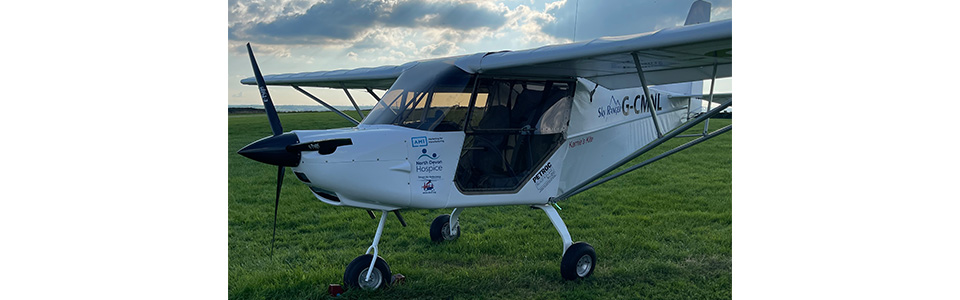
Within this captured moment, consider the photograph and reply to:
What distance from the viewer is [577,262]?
15.5ft

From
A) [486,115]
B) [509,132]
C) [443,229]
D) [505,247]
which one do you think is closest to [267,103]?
[486,115]

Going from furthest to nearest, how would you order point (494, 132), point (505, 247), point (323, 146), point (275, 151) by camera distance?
1. point (505, 247)
2. point (494, 132)
3. point (323, 146)
4. point (275, 151)

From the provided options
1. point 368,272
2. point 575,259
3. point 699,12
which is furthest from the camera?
point 699,12

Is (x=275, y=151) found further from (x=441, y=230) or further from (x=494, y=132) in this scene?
(x=441, y=230)

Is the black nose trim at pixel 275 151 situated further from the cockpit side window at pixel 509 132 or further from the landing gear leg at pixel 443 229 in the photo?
the landing gear leg at pixel 443 229

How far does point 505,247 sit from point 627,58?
241 centimetres

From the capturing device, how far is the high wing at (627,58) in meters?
3.60

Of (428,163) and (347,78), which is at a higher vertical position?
(347,78)

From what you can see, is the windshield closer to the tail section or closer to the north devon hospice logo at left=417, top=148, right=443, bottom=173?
the north devon hospice logo at left=417, top=148, right=443, bottom=173

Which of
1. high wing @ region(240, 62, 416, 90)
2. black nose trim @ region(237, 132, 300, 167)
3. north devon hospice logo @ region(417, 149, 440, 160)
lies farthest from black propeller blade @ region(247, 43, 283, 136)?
high wing @ region(240, 62, 416, 90)

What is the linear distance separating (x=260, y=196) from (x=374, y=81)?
361 centimetres

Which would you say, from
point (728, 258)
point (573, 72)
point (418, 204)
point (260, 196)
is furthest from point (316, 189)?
point (260, 196)

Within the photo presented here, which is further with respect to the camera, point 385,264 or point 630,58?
point 385,264

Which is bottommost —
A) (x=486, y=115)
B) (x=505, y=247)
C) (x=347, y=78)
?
(x=505, y=247)
